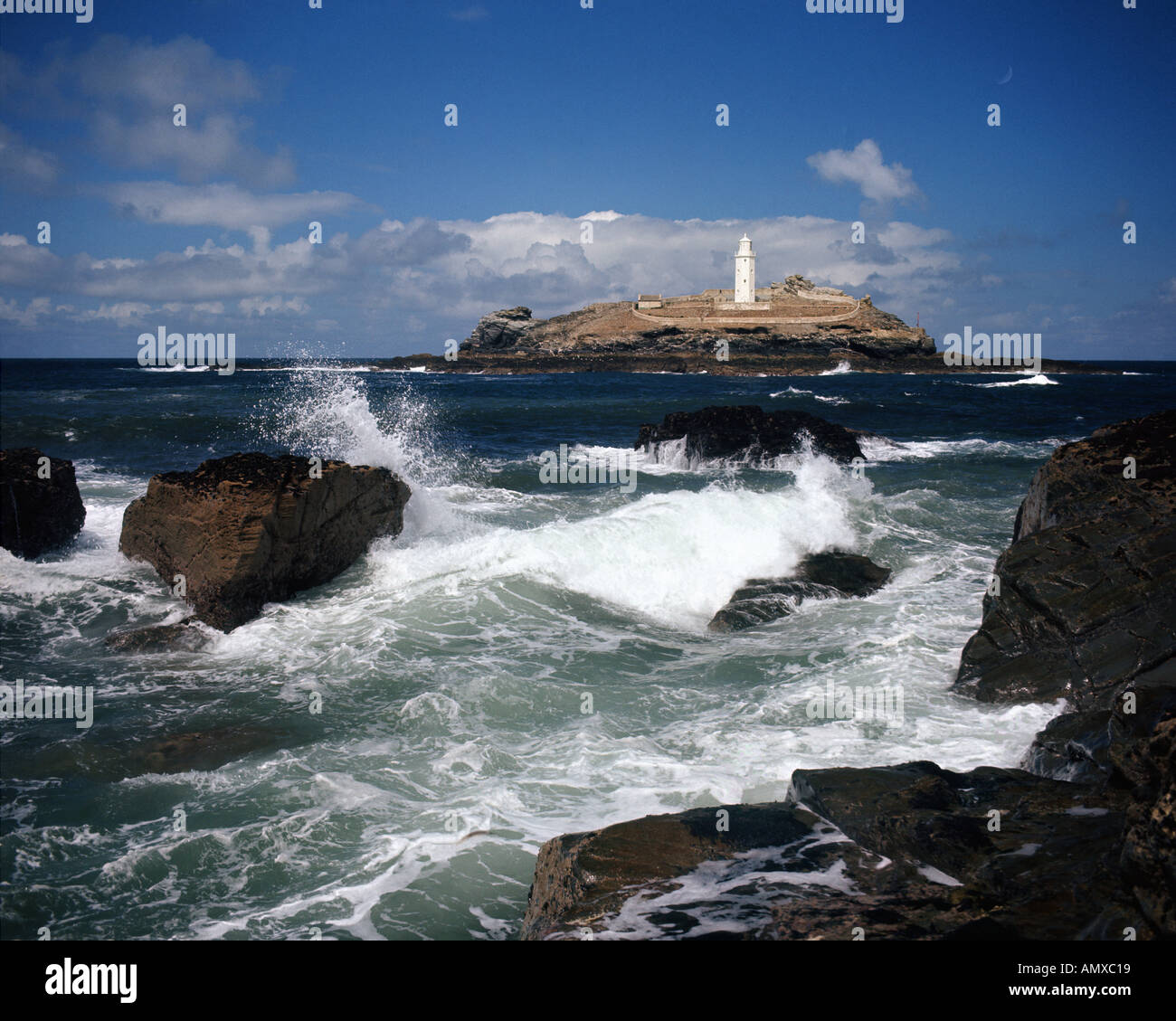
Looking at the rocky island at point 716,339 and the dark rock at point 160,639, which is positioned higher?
the rocky island at point 716,339

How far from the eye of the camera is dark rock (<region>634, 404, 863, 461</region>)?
64.1 feet

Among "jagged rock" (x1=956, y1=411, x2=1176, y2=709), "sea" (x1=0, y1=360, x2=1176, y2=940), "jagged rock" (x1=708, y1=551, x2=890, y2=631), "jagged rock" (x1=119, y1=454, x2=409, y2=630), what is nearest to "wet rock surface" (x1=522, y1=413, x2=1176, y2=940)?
"jagged rock" (x1=956, y1=411, x2=1176, y2=709)

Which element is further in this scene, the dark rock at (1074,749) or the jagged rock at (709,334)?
the jagged rock at (709,334)

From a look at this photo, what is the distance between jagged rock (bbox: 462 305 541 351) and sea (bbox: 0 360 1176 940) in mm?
98320

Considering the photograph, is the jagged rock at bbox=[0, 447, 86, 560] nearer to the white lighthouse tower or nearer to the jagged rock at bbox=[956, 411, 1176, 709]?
the jagged rock at bbox=[956, 411, 1176, 709]

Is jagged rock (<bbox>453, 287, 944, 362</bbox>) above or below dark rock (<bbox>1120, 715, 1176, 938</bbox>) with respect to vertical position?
above

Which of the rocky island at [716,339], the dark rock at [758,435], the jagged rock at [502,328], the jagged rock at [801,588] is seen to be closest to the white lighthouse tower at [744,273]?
the rocky island at [716,339]

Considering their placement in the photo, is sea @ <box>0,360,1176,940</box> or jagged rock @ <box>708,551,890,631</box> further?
jagged rock @ <box>708,551,890,631</box>

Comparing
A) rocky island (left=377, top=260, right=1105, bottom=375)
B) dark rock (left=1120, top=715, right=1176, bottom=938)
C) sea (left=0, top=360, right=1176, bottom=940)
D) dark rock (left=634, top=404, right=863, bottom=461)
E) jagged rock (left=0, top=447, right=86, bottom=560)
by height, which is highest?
rocky island (left=377, top=260, right=1105, bottom=375)

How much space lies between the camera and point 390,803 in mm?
5086

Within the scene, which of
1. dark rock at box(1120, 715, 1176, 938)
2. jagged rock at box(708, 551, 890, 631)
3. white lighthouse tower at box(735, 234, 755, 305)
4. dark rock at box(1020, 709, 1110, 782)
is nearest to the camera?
dark rock at box(1120, 715, 1176, 938)

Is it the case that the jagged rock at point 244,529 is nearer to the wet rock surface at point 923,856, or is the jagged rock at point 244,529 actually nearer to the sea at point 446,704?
the sea at point 446,704

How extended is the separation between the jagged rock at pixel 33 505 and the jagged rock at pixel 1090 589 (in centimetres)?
1069

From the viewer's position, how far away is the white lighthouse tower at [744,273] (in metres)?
102
